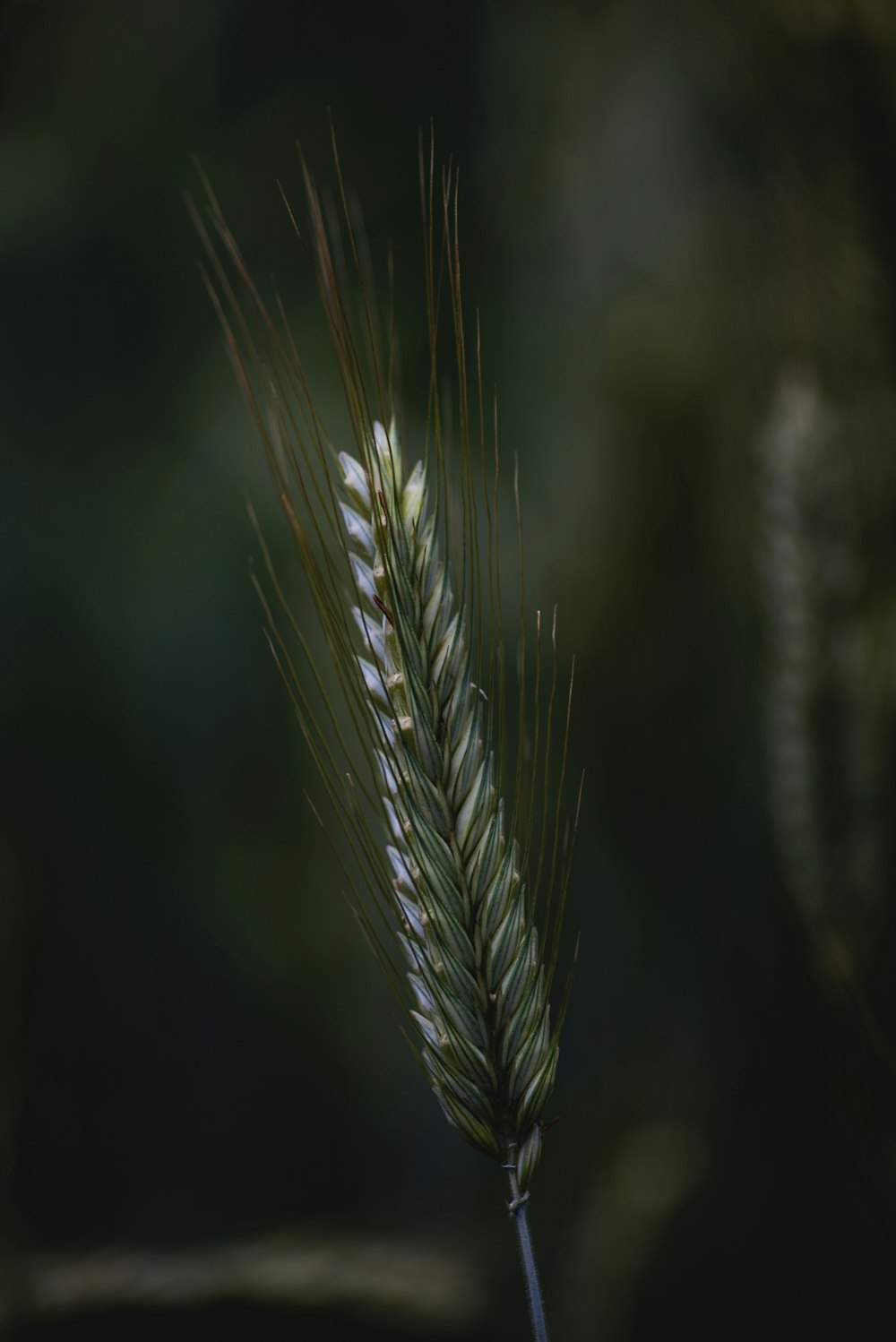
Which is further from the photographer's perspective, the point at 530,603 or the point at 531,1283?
the point at 530,603

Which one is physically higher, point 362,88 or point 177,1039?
point 362,88

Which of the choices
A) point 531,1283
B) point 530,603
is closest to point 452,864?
point 531,1283

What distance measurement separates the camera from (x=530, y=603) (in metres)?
0.91

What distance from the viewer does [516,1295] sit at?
877 mm

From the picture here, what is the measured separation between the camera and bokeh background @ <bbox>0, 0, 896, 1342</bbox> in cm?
83

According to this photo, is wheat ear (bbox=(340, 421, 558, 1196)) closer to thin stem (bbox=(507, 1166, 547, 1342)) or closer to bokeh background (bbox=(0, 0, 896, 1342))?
thin stem (bbox=(507, 1166, 547, 1342))

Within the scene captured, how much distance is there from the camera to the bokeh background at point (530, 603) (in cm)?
83

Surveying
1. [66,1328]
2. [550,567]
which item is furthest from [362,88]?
[66,1328]

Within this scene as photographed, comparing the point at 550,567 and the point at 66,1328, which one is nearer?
the point at 66,1328

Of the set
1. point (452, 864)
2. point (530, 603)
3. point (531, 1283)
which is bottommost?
point (531, 1283)

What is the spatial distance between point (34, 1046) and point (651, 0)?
1191mm

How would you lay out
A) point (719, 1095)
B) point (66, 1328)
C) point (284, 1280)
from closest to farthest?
point (284, 1280) → point (66, 1328) → point (719, 1095)

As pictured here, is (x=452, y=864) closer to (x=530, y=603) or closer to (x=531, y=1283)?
(x=531, y=1283)

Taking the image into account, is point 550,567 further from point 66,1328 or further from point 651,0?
point 66,1328
